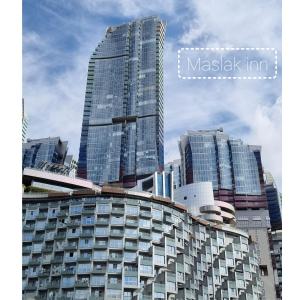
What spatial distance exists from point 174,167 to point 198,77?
3711 cm

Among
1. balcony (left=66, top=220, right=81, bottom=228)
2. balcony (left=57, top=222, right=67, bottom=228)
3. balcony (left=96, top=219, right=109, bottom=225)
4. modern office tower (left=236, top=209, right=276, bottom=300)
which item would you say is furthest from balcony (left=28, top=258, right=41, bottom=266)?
modern office tower (left=236, top=209, right=276, bottom=300)

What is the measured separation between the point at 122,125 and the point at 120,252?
32006mm

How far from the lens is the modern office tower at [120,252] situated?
2386cm

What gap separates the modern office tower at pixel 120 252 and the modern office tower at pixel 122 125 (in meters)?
23.2

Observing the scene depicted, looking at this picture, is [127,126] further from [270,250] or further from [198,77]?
[198,77]

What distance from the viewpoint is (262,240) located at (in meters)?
39.4

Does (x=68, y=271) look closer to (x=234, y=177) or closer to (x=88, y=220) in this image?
(x=88, y=220)

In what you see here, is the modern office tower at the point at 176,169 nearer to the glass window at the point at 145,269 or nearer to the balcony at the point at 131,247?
the balcony at the point at 131,247

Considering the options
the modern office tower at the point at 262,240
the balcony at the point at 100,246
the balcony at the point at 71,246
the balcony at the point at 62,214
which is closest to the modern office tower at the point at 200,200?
the modern office tower at the point at 262,240

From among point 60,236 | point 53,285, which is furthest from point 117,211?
point 53,285

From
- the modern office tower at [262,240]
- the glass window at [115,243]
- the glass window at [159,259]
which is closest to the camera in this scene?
the glass window at [115,243]

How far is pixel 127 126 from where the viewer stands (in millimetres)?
56562

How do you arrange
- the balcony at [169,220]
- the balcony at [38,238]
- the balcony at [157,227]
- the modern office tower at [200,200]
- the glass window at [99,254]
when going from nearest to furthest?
the glass window at [99,254]
the balcony at [38,238]
the balcony at [157,227]
the balcony at [169,220]
the modern office tower at [200,200]
